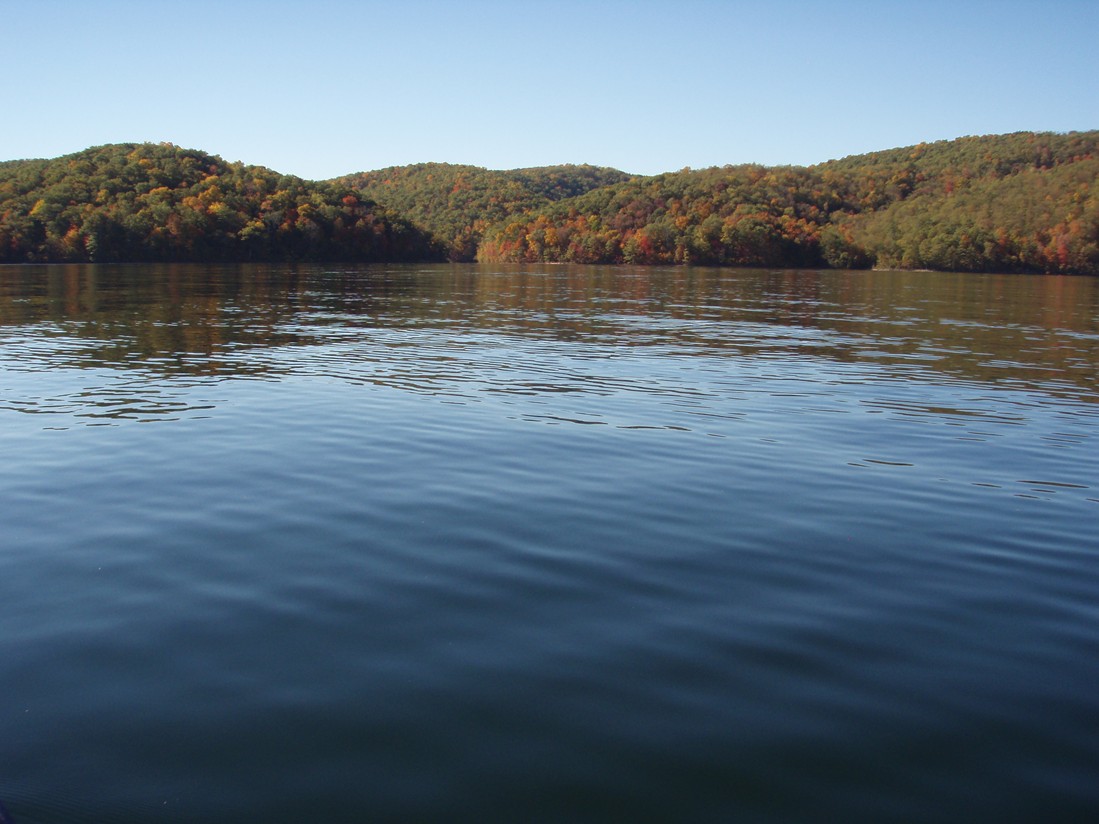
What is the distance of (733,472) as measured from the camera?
1274 cm

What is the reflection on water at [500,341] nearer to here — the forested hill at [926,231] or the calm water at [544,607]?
the calm water at [544,607]

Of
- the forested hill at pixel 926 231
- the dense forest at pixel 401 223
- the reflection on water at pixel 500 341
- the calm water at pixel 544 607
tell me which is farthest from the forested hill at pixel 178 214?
the calm water at pixel 544 607

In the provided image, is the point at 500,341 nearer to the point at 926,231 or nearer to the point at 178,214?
the point at 178,214

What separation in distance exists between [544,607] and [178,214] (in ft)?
509

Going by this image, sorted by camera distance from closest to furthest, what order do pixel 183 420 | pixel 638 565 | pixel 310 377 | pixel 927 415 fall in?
pixel 638 565 < pixel 183 420 < pixel 927 415 < pixel 310 377

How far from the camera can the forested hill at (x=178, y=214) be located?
428ft

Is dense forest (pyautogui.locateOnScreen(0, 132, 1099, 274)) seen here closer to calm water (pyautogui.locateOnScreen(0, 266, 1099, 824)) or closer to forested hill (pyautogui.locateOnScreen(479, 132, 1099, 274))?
forested hill (pyautogui.locateOnScreen(479, 132, 1099, 274))

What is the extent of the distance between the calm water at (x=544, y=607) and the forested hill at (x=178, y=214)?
129034 mm

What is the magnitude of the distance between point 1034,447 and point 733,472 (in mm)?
5978

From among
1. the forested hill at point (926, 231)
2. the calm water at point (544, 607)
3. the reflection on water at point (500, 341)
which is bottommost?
the calm water at point (544, 607)

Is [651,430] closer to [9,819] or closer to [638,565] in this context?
[638,565]

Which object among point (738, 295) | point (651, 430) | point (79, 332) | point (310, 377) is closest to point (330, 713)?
point (651, 430)

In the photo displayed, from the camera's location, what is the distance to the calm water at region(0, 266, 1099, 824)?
520 cm

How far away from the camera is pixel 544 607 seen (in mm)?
7707
